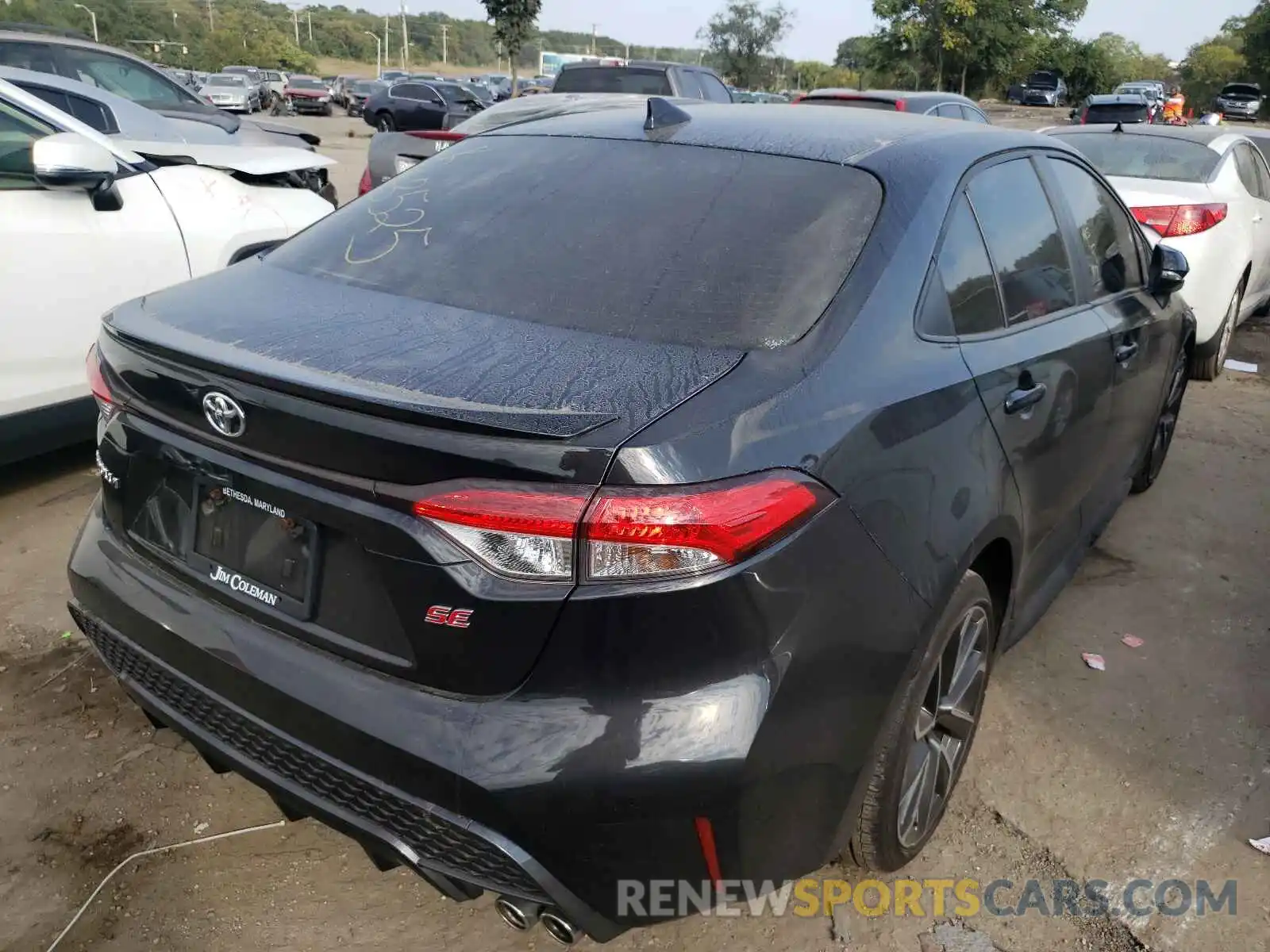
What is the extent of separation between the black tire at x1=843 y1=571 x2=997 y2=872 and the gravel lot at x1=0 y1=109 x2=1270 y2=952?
7.0 inches

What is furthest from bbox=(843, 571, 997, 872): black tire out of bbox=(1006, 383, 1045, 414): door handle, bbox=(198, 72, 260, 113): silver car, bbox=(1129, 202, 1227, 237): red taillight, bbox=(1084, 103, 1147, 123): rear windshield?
bbox=(198, 72, 260, 113): silver car

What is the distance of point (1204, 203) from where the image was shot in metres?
6.27

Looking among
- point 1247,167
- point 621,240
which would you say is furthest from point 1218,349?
point 621,240

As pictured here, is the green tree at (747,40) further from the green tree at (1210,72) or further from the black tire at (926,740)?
the black tire at (926,740)

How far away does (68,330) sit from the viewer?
3982mm

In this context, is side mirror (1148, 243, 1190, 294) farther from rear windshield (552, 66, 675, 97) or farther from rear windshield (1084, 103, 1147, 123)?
rear windshield (1084, 103, 1147, 123)

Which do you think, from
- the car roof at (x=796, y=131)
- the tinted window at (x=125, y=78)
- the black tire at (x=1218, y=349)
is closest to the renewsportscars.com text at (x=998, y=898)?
the car roof at (x=796, y=131)

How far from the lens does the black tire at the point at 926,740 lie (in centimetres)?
204

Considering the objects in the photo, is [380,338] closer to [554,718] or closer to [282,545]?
[282,545]

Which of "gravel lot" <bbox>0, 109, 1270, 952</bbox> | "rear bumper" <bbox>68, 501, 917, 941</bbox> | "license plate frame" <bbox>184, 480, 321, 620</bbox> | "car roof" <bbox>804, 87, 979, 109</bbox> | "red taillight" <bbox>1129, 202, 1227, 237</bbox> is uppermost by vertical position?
"car roof" <bbox>804, 87, 979, 109</bbox>

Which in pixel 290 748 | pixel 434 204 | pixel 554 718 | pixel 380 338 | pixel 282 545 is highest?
pixel 434 204

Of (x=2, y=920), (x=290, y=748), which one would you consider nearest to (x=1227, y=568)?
(x=290, y=748)

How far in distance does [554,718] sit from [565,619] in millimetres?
167

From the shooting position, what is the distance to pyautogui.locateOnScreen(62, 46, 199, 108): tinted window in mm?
8422
